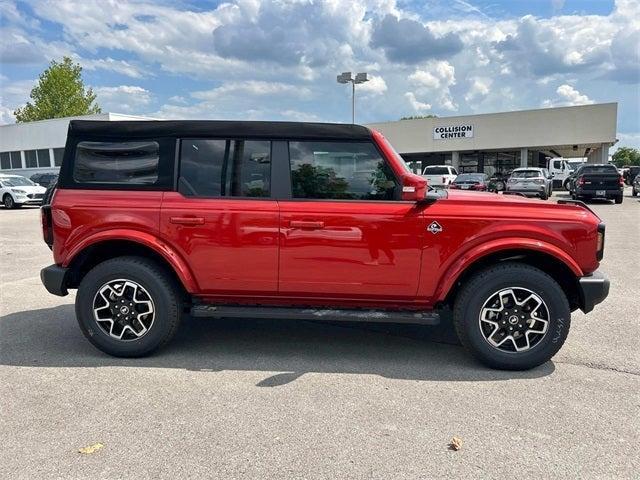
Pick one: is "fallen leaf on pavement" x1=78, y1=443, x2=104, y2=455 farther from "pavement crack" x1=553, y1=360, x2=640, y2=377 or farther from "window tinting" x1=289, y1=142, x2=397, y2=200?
"pavement crack" x1=553, y1=360, x2=640, y2=377

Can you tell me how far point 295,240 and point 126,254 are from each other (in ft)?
5.06

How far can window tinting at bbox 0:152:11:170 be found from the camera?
42.6 metres

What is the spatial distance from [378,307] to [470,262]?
840 mm

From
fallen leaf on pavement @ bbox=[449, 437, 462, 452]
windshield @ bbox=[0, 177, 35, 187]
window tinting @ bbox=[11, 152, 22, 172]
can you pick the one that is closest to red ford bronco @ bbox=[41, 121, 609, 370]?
fallen leaf on pavement @ bbox=[449, 437, 462, 452]

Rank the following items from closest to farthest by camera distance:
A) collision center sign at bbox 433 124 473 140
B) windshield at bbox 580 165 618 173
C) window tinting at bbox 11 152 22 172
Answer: windshield at bbox 580 165 618 173
collision center sign at bbox 433 124 473 140
window tinting at bbox 11 152 22 172

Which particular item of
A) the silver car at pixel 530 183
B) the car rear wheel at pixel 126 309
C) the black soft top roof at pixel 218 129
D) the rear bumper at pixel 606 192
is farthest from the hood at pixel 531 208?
the rear bumper at pixel 606 192

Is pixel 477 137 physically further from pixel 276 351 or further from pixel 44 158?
pixel 276 351

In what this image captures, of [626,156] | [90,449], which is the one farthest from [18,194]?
[626,156]

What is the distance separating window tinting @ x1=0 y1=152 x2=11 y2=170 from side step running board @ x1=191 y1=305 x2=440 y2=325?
47.1 meters

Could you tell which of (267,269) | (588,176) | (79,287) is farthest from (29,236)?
(588,176)

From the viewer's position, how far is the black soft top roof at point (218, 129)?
404 cm

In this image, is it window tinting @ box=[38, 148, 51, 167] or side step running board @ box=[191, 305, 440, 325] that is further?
window tinting @ box=[38, 148, 51, 167]

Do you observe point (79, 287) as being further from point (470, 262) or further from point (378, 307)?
point (470, 262)

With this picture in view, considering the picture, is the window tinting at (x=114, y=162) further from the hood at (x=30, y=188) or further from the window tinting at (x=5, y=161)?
the window tinting at (x=5, y=161)
